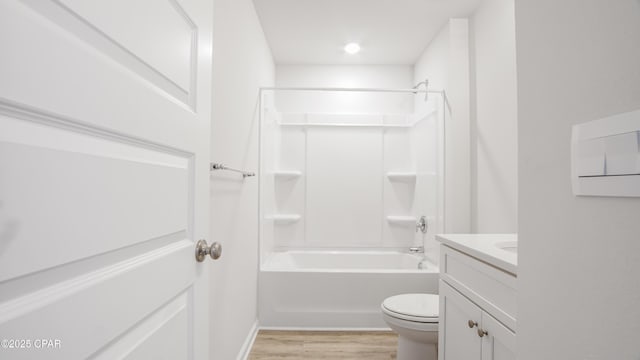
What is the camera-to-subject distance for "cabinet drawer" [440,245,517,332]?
870 millimetres

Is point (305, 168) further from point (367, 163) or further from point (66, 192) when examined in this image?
point (66, 192)

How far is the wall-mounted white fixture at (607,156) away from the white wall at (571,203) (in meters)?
0.02

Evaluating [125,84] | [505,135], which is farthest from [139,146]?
[505,135]

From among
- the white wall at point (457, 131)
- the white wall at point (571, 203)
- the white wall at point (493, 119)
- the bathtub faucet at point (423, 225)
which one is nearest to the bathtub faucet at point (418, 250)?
the bathtub faucet at point (423, 225)

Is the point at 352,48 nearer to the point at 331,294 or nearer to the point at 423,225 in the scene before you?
the point at 423,225

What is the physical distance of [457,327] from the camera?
1204mm

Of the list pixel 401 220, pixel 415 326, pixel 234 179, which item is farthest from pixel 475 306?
pixel 401 220

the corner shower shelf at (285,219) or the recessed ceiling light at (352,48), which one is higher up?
the recessed ceiling light at (352,48)

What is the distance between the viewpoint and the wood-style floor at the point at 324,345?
1.97m

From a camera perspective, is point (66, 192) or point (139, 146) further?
point (139, 146)

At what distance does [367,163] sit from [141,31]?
9.10 ft

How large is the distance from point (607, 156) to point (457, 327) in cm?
100

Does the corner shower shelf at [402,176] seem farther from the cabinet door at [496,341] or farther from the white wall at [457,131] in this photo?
the cabinet door at [496,341]

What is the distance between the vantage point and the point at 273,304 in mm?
2381
